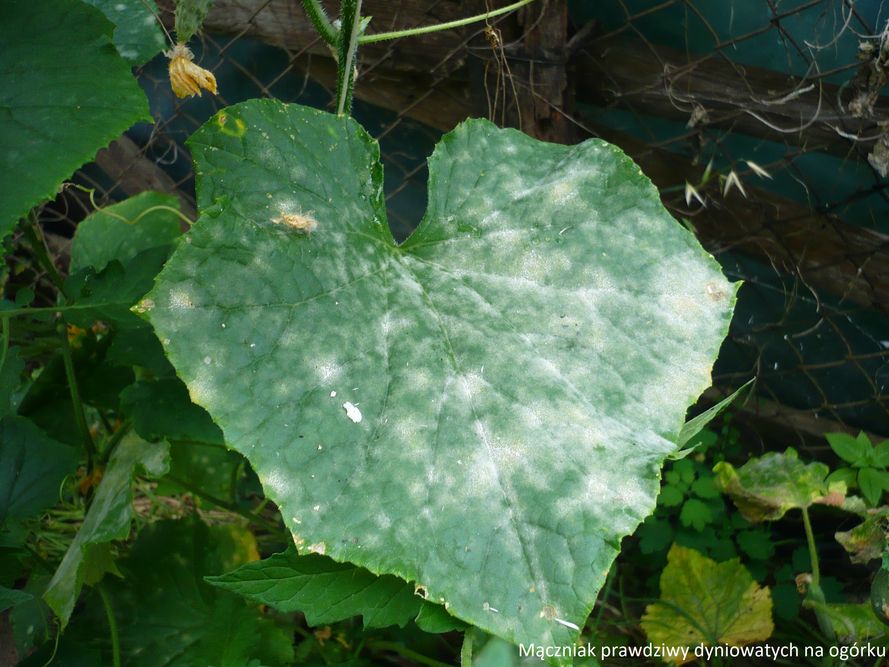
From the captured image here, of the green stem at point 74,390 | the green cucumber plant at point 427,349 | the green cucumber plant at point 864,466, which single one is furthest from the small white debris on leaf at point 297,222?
the green cucumber plant at point 864,466

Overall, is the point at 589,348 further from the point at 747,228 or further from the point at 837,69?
the point at 747,228

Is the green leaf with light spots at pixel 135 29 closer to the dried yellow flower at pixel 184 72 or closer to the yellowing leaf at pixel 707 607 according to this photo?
the dried yellow flower at pixel 184 72

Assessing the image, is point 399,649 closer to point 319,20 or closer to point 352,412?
point 352,412

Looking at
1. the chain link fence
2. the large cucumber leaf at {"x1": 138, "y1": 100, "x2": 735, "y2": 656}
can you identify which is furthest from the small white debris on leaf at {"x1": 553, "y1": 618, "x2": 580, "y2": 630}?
the chain link fence

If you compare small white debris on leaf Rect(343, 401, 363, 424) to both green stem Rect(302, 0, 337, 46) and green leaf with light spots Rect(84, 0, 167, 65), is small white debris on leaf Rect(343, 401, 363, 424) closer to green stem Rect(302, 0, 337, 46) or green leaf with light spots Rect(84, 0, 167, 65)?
green stem Rect(302, 0, 337, 46)

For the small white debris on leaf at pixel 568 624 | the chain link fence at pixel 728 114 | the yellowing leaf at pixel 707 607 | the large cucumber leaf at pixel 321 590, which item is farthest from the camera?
the yellowing leaf at pixel 707 607

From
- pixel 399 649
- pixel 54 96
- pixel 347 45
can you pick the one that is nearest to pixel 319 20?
pixel 347 45
